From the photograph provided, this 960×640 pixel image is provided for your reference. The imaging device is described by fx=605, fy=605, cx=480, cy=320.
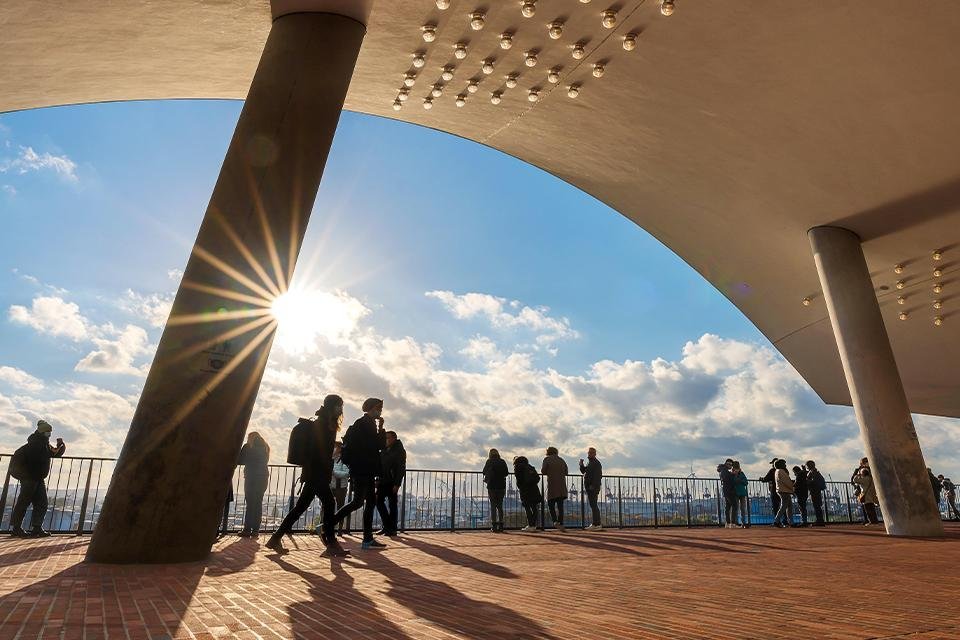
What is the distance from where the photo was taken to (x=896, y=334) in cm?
1925

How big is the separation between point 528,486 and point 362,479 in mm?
6925

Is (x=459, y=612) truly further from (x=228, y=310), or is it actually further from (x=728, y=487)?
(x=728, y=487)

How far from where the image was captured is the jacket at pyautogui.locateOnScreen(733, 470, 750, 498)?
15.8 m

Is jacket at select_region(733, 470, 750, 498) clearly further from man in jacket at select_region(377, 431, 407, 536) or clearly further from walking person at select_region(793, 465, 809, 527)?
man in jacket at select_region(377, 431, 407, 536)

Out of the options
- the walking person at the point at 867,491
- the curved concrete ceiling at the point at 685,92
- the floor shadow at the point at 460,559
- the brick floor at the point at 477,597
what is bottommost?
the floor shadow at the point at 460,559

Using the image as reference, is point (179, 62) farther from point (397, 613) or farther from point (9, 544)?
point (397, 613)

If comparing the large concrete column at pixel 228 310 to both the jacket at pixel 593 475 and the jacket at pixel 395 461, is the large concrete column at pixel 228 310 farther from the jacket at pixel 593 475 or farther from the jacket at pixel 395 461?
the jacket at pixel 593 475

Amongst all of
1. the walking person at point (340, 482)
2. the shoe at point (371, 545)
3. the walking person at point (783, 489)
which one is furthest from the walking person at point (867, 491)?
the shoe at point (371, 545)

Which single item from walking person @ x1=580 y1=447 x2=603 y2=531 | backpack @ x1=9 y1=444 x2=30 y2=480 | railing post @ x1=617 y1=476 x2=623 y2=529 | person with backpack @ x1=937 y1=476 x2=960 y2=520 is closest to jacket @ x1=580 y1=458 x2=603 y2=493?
walking person @ x1=580 y1=447 x2=603 y2=531

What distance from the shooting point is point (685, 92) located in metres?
11.8

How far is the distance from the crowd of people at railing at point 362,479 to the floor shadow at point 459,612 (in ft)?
8.16

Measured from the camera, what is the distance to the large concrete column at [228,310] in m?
5.44

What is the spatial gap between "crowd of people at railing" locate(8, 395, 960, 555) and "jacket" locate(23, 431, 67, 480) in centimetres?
1

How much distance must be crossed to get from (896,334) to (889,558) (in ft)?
49.4
